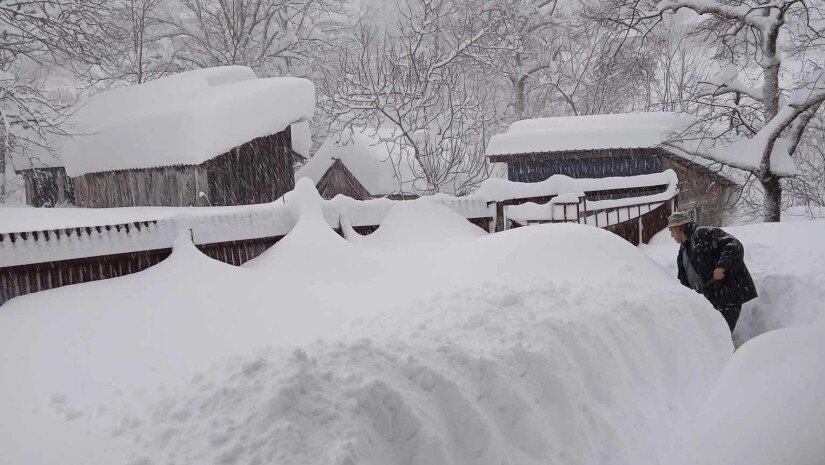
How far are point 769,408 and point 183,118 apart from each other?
45.6 ft

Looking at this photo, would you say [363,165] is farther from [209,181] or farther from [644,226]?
[644,226]

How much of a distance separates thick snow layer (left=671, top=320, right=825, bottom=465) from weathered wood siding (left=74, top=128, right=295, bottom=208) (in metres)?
13.1

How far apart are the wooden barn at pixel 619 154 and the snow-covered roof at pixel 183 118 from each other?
6286mm

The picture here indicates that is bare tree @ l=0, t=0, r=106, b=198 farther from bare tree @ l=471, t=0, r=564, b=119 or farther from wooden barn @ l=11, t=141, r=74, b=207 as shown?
bare tree @ l=471, t=0, r=564, b=119

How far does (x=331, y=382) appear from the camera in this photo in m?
3.50

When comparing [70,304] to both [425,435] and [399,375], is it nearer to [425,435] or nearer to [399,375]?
[399,375]

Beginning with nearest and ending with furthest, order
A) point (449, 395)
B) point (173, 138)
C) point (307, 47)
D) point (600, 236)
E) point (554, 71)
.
A: point (449, 395)
point (600, 236)
point (173, 138)
point (307, 47)
point (554, 71)

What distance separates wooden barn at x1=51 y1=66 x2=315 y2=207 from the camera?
1336 cm

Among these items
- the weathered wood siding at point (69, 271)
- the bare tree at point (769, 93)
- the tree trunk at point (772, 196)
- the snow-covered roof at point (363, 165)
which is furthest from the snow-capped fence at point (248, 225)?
the snow-covered roof at point (363, 165)

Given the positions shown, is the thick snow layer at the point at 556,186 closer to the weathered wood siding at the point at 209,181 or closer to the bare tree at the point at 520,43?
the weathered wood siding at the point at 209,181

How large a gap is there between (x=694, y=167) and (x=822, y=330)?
51.5ft

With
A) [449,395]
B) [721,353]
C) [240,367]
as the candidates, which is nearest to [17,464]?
[240,367]

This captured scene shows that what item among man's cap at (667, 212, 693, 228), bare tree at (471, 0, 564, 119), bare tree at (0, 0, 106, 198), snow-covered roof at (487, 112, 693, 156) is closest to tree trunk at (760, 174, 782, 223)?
snow-covered roof at (487, 112, 693, 156)

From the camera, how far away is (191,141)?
1305cm
